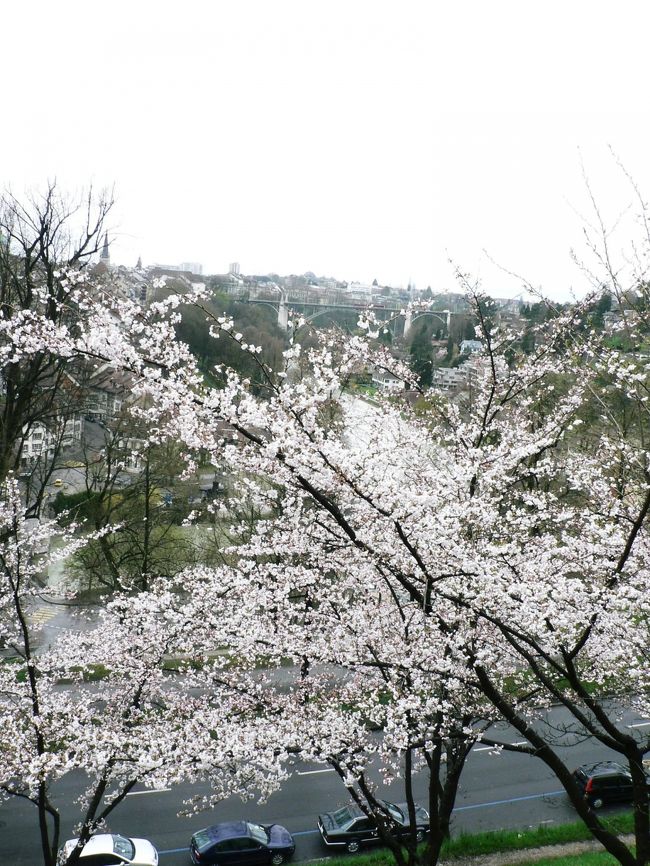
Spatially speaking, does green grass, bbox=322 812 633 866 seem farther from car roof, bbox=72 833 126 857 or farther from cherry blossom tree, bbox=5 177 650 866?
car roof, bbox=72 833 126 857

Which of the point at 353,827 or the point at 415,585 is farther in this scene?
the point at 353,827

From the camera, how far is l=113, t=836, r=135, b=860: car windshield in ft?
33.7

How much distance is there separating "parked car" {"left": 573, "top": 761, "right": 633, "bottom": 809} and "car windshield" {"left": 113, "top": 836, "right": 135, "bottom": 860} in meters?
8.78

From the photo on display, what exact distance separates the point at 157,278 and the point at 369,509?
3219 millimetres

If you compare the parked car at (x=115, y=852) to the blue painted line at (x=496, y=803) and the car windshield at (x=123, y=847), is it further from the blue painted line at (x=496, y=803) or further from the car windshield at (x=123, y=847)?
the blue painted line at (x=496, y=803)

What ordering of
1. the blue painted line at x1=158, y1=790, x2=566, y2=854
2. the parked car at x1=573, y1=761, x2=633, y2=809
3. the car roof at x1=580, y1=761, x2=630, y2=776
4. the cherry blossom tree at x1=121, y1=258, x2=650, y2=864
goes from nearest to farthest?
the cherry blossom tree at x1=121, y1=258, x2=650, y2=864, the blue painted line at x1=158, y1=790, x2=566, y2=854, the parked car at x1=573, y1=761, x2=633, y2=809, the car roof at x1=580, y1=761, x2=630, y2=776

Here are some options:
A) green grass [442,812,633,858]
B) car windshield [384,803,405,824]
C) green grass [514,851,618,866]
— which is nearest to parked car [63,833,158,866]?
car windshield [384,803,405,824]

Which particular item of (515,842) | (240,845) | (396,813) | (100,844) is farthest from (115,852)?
(515,842)

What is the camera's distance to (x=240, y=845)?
1069cm

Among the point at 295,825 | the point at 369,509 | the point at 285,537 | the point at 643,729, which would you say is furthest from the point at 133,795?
the point at 643,729

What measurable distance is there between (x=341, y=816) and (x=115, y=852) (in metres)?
4.17

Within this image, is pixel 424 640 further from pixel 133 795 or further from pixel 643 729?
pixel 643 729

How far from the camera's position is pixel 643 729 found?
14.7 metres

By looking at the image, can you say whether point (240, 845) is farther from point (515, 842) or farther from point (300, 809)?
point (515, 842)
